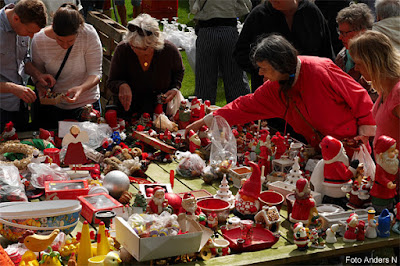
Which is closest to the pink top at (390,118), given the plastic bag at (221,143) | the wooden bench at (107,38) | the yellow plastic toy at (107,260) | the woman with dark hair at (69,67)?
the plastic bag at (221,143)

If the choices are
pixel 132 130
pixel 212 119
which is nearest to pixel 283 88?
pixel 212 119

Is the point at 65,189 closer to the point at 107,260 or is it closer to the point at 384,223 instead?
the point at 107,260

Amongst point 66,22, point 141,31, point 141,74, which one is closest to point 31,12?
point 66,22

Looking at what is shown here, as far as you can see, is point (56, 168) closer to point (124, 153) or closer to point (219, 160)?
point (124, 153)

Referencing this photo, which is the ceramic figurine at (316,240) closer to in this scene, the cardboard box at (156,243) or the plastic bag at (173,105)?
the cardboard box at (156,243)

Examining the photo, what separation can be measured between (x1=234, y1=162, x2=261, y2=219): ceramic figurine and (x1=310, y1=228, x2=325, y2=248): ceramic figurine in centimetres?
38

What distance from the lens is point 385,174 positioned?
2775 millimetres

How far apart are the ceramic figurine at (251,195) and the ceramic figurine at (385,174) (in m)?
0.60

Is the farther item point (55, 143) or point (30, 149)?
point (55, 143)

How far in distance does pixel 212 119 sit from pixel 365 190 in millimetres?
1213

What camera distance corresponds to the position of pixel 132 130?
13.3 ft

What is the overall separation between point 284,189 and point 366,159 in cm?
51

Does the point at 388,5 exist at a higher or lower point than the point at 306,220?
higher

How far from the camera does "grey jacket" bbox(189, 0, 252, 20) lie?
5.38 metres
